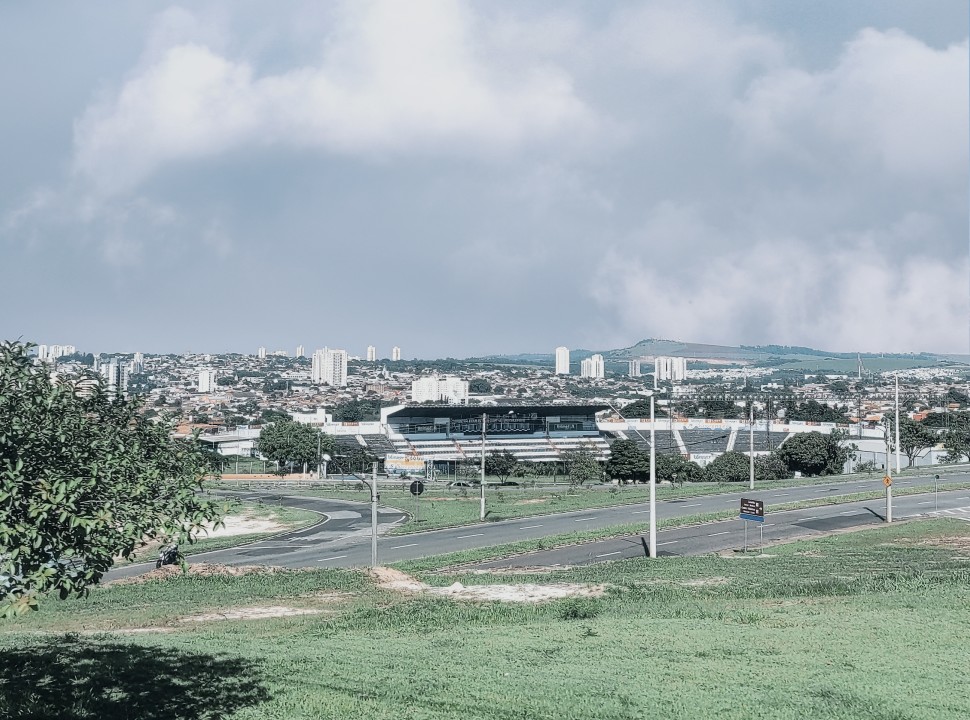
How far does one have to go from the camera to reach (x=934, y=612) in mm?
24781

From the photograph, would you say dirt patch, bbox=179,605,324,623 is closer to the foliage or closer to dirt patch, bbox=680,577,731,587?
dirt patch, bbox=680,577,731,587

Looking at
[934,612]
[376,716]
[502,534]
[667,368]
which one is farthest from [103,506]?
[502,534]

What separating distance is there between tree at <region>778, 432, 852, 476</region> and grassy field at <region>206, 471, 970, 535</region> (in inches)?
564

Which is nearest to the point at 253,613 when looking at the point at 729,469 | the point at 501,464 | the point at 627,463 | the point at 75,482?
the point at 75,482

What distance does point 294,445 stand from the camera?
5005 inches

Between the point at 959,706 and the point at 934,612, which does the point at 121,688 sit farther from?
the point at 934,612

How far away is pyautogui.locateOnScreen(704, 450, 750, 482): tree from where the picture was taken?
104938 mm

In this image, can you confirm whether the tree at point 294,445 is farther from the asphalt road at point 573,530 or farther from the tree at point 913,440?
the tree at point 913,440

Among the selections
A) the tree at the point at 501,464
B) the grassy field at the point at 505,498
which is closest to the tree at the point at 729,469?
the grassy field at the point at 505,498

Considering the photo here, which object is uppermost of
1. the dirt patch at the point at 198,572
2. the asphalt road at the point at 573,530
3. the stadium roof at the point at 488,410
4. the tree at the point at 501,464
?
the stadium roof at the point at 488,410

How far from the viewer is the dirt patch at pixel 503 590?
3156cm

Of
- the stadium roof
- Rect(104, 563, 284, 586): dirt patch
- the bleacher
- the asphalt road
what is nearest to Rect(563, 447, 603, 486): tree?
the asphalt road

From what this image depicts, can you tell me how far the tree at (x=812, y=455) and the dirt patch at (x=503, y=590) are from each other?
8477 cm

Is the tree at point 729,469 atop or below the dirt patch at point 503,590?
below
